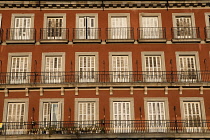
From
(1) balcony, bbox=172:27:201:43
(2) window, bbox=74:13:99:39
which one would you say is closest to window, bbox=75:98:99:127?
(2) window, bbox=74:13:99:39

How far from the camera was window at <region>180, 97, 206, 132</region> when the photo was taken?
26.7 m

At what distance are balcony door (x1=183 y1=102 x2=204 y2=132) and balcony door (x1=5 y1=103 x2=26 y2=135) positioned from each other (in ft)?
39.6

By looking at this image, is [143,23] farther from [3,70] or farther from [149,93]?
[3,70]

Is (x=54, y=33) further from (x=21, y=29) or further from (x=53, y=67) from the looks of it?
(x=53, y=67)

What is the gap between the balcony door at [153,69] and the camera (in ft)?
91.6

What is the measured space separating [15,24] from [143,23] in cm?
1040

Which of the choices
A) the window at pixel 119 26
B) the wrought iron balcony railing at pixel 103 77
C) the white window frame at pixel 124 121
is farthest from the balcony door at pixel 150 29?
the white window frame at pixel 124 121

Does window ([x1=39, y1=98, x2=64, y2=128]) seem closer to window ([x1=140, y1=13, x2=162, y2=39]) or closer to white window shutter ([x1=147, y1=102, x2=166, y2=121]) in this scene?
white window shutter ([x1=147, y1=102, x2=166, y2=121])

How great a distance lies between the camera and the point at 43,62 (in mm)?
28125

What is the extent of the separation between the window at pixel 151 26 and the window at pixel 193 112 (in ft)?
18.2

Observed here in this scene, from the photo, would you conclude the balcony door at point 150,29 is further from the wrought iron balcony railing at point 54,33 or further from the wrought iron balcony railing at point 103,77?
the wrought iron balcony railing at point 54,33

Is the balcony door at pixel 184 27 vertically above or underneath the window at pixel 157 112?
above

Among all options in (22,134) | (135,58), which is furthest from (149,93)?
(22,134)

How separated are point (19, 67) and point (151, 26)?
11.0 metres
